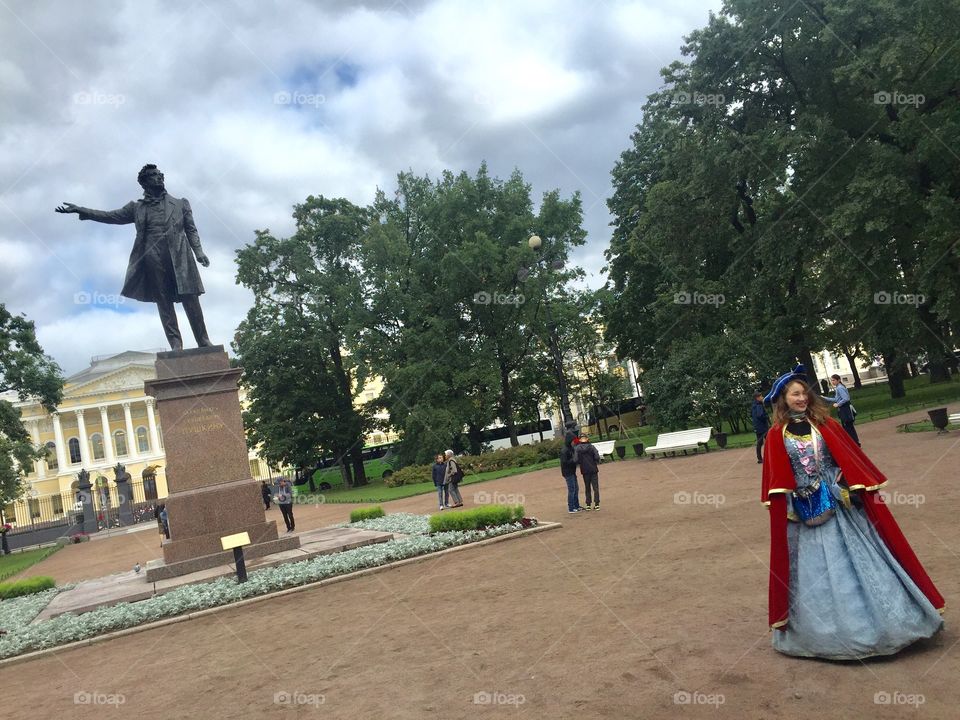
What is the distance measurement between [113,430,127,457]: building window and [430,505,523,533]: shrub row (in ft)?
255

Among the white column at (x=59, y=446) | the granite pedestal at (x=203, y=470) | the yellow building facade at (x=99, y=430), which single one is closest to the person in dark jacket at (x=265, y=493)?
the granite pedestal at (x=203, y=470)

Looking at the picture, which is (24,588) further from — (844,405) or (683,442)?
(683,442)

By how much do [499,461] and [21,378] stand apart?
2318 centimetres

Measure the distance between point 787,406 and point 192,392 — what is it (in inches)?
418

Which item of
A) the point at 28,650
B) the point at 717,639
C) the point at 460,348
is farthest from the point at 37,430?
the point at 717,639

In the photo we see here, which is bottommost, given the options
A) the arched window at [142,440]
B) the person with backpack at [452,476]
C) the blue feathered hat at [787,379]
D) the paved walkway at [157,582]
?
the paved walkway at [157,582]

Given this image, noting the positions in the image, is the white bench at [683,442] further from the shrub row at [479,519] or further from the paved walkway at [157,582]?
the paved walkway at [157,582]

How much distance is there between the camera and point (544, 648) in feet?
20.3

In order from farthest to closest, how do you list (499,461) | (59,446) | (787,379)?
(59,446)
(499,461)
(787,379)

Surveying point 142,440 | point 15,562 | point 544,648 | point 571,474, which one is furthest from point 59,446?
point 544,648

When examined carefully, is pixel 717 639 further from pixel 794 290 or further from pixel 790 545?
pixel 794 290

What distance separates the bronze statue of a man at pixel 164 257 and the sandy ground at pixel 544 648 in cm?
662

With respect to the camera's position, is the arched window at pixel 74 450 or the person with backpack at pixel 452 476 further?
the arched window at pixel 74 450

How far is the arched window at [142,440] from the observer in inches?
3248
